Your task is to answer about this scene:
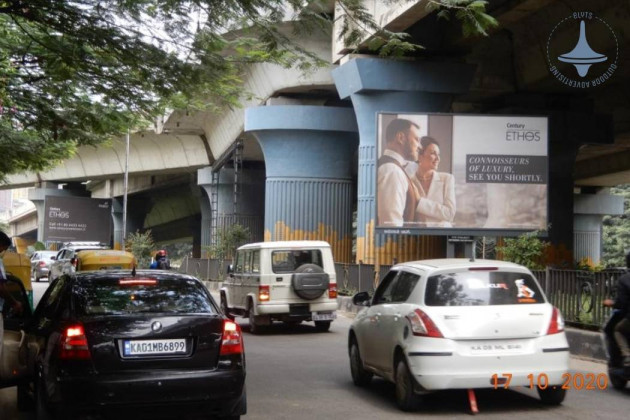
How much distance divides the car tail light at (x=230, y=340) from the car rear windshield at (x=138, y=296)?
0.31 m

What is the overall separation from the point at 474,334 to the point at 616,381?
2.65 m

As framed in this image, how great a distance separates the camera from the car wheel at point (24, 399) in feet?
29.3

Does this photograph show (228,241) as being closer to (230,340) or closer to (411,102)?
(411,102)

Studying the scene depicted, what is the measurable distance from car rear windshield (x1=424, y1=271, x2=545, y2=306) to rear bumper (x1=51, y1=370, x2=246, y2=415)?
236 cm

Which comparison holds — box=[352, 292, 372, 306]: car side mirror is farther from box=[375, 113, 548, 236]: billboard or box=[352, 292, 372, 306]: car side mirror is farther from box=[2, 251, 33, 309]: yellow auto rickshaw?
box=[375, 113, 548, 236]: billboard

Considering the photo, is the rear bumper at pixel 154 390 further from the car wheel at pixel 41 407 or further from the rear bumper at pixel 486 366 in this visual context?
the rear bumper at pixel 486 366

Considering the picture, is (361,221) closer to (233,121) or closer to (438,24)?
(438,24)

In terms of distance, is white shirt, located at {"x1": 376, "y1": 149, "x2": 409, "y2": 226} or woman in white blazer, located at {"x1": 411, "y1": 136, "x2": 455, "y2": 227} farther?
woman in white blazer, located at {"x1": 411, "y1": 136, "x2": 455, "y2": 227}

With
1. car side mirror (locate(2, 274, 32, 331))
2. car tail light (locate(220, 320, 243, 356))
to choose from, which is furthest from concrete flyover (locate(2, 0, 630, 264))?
car tail light (locate(220, 320, 243, 356))

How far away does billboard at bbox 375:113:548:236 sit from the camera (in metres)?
22.3

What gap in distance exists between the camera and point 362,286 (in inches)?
940

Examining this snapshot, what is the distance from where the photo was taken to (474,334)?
834 centimetres

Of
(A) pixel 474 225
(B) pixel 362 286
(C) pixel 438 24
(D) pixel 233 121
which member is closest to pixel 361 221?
(B) pixel 362 286

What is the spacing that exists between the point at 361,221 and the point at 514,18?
25.8 ft
